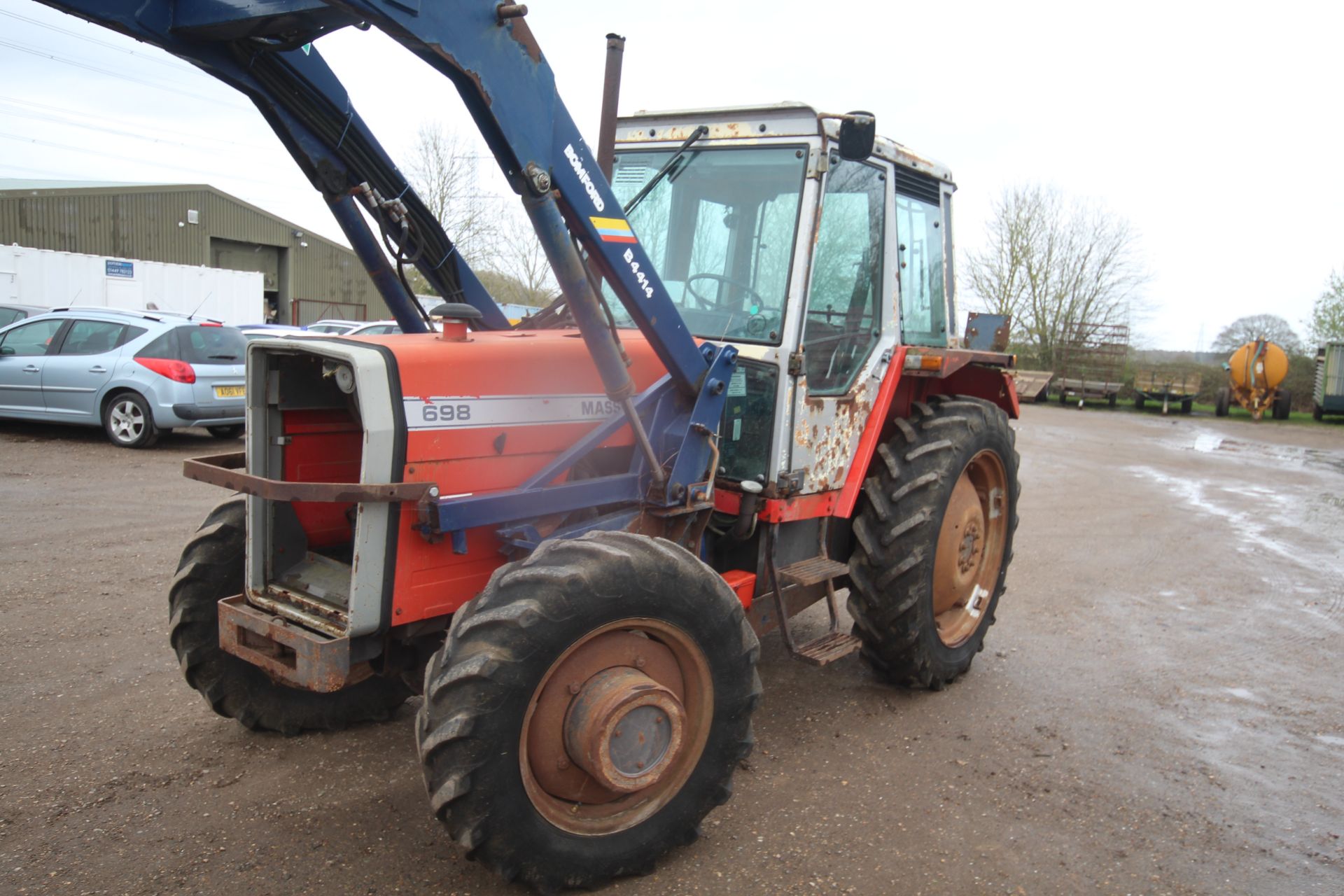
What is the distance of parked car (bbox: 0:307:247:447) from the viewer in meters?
10.4

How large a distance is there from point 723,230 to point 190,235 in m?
33.2

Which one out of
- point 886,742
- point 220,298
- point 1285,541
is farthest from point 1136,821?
point 220,298

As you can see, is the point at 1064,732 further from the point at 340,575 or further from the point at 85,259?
the point at 85,259

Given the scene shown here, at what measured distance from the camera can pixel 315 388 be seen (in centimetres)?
330

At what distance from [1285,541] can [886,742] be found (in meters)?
6.90

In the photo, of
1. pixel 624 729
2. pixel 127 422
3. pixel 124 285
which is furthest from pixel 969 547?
pixel 124 285

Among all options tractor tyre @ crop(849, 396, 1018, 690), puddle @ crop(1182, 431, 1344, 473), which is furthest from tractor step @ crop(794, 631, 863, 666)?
puddle @ crop(1182, 431, 1344, 473)

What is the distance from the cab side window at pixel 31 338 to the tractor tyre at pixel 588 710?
10675mm

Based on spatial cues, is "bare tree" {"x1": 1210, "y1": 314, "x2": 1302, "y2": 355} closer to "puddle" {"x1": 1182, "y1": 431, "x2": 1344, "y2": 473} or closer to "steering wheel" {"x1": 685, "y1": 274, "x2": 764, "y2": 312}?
"puddle" {"x1": 1182, "y1": 431, "x2": 1344, "y2": 473}

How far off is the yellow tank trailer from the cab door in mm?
23990

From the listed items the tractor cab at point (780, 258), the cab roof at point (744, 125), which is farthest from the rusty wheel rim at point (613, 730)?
the cab roof at point (744, 125)

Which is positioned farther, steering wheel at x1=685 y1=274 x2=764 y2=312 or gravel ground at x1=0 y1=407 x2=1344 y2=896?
steering wheel at x1=685 y1=274 x2=764 y2=312

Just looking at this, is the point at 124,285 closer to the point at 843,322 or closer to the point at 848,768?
the point at 843,322

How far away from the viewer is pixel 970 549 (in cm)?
486
